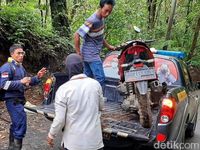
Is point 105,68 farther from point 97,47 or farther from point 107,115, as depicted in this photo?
point 107,115

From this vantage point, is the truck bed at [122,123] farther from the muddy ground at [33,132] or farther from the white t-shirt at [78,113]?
the muddy ground at [33,132]

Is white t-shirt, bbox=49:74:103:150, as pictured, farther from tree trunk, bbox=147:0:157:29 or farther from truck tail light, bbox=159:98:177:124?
tree trunk, bbox=147:0:157:29

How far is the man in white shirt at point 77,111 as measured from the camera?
13.3 feet

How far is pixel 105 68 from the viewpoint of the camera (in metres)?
7.69

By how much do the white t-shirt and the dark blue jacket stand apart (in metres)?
1.51

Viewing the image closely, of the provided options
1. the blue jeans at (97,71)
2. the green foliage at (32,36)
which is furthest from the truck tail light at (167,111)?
the green foliage at (32,36)

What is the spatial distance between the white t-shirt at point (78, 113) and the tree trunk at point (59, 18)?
8113 mm

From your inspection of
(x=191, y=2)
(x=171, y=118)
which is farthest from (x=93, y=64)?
(x=191, y=2)

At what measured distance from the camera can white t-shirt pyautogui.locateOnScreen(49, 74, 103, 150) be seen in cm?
404

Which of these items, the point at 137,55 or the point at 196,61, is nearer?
the point at 137,55

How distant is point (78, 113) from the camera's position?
13.4 feet

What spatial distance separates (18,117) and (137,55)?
6.73 ft

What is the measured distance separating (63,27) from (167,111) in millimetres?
7616

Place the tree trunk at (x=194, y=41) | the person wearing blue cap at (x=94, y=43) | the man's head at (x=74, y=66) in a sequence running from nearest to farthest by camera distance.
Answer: the man's head at (x=74, y=66), the person wearing blue cap at (x=94, y=43), the tree trunk at (x=194, y=41)
